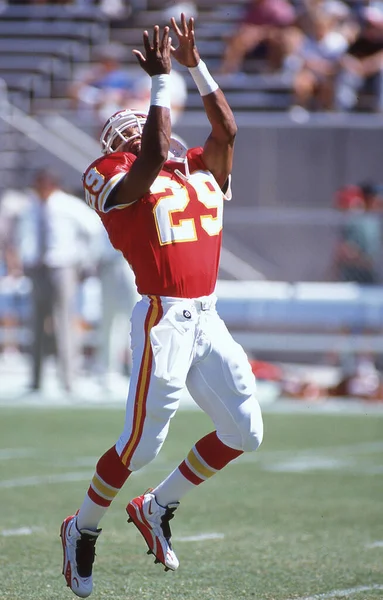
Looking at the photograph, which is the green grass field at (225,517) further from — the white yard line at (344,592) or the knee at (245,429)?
the knee at (245,429)

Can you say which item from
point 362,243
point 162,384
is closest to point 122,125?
point 162,384

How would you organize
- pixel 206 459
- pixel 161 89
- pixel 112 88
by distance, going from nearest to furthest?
pixel 161 89, pixel 206 459, pixel 112 88

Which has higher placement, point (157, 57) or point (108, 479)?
point (157, 57)

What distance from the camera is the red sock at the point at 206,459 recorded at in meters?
4.55

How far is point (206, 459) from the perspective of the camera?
455cm

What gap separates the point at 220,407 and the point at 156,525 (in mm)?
571

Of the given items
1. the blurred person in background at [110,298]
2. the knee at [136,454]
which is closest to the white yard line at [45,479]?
the knee at [136,454]

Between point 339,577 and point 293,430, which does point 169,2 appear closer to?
point 293,430

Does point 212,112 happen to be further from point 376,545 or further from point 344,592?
point 376,545

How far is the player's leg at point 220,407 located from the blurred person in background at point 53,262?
689cm

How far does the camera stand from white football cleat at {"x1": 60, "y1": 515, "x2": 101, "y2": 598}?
4.23m

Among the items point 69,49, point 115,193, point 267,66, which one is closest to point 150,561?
point 115,193

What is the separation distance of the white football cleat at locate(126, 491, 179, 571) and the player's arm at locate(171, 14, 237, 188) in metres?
1.44

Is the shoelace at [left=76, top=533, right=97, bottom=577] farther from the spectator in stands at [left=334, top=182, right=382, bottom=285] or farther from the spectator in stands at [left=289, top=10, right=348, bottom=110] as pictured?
the spectator in stands at [left=289, top=10, right=348, bottom=110]
